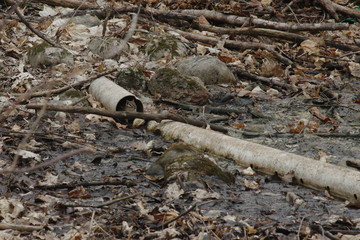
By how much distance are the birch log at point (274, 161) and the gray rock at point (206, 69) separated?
2.37 meters

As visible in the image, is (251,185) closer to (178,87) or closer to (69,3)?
(178,87)

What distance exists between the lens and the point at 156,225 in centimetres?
358

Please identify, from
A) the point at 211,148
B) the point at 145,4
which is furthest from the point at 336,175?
the point at 145,4

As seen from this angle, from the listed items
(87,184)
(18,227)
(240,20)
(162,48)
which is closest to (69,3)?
(162,48)

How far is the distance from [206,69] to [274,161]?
3952 mm

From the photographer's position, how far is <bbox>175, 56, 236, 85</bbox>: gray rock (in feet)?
27.8

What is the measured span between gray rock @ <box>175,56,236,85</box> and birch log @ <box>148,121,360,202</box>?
2.37 metres

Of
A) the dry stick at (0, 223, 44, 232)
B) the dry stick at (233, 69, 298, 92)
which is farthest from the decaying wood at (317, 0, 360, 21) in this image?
the dry stick at (0, 223, 44, 232)

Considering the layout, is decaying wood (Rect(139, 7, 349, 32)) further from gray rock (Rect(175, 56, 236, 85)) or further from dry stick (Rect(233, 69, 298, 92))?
gray rock (Rect(175, 56, 236, 85))

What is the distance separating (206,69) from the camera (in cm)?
852

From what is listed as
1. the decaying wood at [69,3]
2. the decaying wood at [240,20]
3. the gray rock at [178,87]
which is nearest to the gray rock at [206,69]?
the gray rock at [178,87]

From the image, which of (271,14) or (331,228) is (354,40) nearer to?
(271,14)

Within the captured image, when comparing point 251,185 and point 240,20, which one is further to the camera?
point 240,20

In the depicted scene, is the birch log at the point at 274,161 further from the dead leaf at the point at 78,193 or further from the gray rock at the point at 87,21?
the gray rock at the point at 87,21
